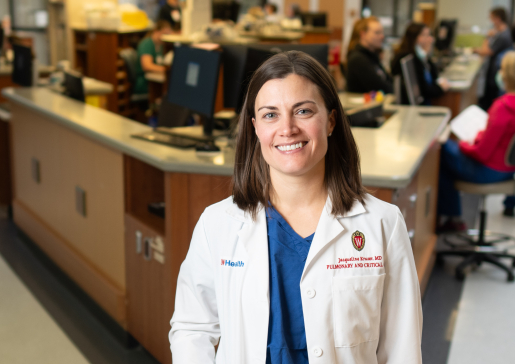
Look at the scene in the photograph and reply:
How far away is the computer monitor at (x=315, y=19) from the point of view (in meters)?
11.1

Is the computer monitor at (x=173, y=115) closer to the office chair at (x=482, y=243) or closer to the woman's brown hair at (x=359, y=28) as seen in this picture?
the office chair at (x=482, y=243)

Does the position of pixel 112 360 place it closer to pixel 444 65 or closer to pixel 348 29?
pixel 444 65

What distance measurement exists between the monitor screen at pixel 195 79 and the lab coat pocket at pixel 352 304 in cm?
169

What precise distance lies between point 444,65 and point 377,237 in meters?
7.96

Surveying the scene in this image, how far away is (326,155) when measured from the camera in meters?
1.37

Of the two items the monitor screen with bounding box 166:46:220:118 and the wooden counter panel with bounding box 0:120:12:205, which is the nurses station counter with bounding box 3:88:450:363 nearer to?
the monitor screen with bounding box 166:46:220:118

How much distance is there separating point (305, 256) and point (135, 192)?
67.8 inches

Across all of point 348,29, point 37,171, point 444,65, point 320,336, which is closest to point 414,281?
point 320,336

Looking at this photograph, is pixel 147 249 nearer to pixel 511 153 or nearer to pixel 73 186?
pixel 73 186

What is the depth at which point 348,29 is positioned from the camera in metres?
13.8

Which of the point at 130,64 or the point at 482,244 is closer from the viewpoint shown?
the point at 482,244

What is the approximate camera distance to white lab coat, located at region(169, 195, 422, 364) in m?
1.23

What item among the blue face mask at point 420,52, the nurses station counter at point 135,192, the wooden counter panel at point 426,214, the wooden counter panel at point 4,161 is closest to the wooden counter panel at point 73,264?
the nurses station counter at point 135,192

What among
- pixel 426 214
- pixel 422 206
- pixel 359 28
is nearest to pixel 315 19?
pixel 359 28
